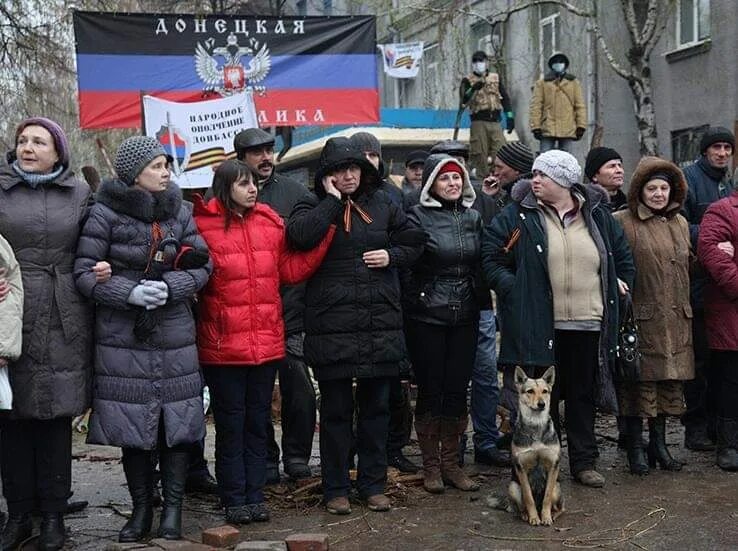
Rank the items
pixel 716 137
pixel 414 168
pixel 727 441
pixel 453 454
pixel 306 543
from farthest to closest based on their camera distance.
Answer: pixel 414 168 < pixel 716 137 < pixel 727 441 < pixel 453 454 < pixel 306 543

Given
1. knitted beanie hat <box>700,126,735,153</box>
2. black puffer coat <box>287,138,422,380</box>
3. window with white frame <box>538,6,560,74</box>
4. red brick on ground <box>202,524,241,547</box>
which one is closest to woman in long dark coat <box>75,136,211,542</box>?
red brick on ground <box>202,524,241,547</box>

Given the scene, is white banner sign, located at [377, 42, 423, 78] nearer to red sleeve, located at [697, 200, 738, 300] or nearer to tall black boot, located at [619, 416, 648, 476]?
red sleeve, located at [697, 200, 738, 300]

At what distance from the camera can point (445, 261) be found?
6156 millimetres

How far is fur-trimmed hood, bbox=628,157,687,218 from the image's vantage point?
21.9 feet

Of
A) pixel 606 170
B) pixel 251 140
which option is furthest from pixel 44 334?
pixel 606 170

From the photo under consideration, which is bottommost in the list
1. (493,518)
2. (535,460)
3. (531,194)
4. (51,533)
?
(493,518)

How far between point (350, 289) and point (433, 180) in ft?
3.03

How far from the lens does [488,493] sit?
20.6 ft

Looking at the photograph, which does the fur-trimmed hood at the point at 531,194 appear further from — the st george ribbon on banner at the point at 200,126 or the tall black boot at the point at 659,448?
the st george ribbon on banner at the point at 200,126

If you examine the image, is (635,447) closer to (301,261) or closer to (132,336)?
(301,261)

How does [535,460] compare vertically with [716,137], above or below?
below

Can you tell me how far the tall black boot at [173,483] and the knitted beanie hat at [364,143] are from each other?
2.03 metres

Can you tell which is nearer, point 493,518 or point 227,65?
point 493,518

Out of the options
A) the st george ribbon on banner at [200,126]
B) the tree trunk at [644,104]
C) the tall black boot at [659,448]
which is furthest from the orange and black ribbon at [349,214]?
the tree trunk at [644,104]
